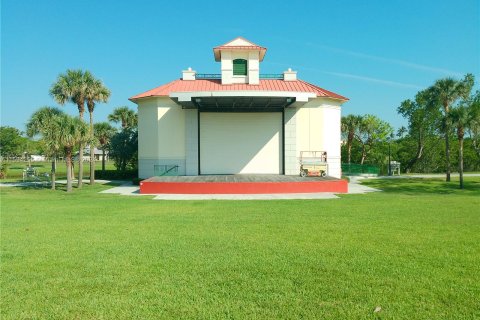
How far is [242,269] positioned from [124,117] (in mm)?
37513

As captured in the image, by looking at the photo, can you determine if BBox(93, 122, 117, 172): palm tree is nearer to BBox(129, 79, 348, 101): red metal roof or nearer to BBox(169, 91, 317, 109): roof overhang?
BBox(129, 79, 348, 101): red metal roof

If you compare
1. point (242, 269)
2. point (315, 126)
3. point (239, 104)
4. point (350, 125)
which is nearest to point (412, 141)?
point (350, 125)

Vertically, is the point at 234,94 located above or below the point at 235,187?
above

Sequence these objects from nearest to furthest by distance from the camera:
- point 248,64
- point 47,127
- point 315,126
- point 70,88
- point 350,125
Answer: point 47,127, point 70,88, point 248,64, point 315,126, point 350,125

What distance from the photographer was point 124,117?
40375mm

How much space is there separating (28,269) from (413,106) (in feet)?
162

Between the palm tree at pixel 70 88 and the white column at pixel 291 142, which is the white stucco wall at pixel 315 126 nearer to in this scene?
the white column at pixel 291 142

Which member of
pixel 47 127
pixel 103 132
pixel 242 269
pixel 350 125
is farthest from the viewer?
pixel 350 125

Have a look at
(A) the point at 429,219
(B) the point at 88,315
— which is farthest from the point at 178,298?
(A) the point at 429,219

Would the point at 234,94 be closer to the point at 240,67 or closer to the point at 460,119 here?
the point at 240,67

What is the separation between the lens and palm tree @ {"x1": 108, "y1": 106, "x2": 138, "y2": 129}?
40.3m

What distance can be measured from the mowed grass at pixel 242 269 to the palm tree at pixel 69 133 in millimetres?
15631

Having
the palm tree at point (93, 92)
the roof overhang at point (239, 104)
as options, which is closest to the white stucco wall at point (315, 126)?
the roof overhang at point (239, 104)

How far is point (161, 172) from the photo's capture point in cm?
2905
